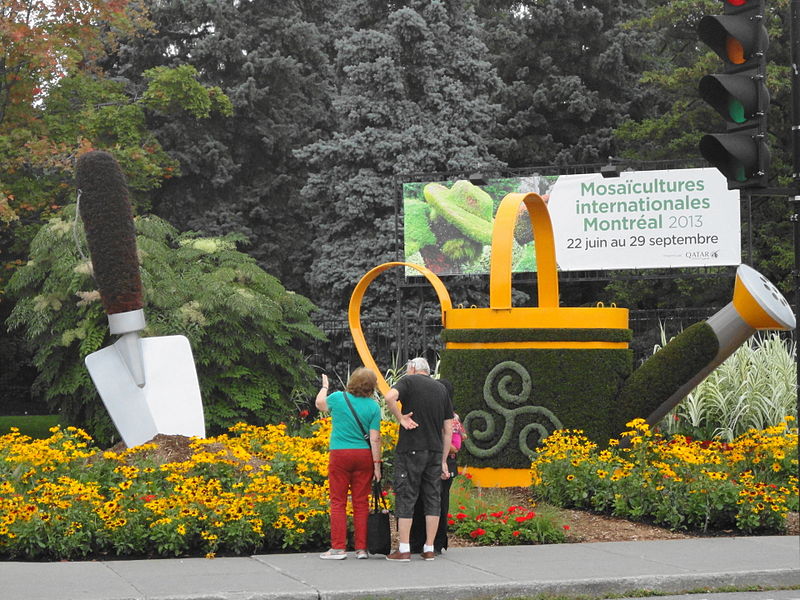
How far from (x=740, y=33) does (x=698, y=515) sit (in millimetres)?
4945

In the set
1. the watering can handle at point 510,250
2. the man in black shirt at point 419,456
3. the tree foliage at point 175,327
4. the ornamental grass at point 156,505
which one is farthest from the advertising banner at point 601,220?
the man in black shirt at point 419,456

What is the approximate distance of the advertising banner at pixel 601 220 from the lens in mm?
20672

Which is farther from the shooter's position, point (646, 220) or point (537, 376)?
point (646, 220)

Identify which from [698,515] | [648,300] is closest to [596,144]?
[648,300]

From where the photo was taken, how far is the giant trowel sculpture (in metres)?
11.7

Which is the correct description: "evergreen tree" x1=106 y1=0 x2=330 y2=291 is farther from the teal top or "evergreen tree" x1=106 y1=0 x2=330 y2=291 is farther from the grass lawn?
the teal top

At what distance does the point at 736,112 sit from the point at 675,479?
458cm

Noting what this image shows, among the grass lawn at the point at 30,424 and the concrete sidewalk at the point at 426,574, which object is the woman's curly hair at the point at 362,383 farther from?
the grass lawn at the point at 30,424

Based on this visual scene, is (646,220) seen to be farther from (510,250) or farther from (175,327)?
(510,250)

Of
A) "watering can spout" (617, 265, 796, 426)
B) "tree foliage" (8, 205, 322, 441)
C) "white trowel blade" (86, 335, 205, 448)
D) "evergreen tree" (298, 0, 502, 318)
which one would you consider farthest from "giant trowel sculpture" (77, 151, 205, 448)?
"evergreen tree" (298, 0, 502, 318)

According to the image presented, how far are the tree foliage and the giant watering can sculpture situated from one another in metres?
5.98

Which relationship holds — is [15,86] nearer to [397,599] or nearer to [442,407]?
[442,407]

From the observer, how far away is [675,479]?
32.4 ft

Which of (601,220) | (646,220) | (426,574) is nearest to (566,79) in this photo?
(601,220)
